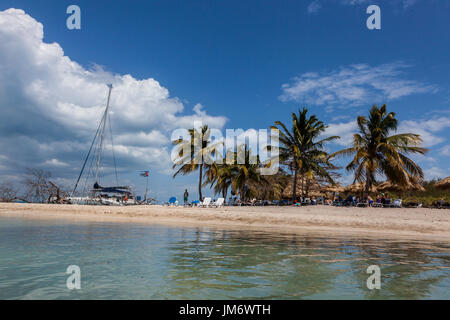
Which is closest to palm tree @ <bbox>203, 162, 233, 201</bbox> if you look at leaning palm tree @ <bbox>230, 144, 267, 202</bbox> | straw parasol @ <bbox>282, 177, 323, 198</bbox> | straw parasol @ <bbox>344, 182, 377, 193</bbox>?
leaning palm tree @ <bbox>230, 144, 267, 202</bbox>

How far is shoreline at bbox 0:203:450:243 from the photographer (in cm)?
1393

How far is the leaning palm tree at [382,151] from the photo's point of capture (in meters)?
22.0

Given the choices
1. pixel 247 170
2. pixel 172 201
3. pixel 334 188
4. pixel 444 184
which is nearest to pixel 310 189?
pixel 334 188

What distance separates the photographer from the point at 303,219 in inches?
653

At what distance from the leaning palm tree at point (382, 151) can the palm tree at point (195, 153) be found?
12.9 m

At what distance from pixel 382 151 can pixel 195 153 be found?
58.3 ft

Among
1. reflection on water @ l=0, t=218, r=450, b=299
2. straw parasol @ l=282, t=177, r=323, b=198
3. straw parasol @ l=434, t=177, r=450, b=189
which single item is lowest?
reflection on water @ l=0, t=218, r=450, b=299

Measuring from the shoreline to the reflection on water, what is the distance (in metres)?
6.63

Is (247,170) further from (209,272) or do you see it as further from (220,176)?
(209,272)

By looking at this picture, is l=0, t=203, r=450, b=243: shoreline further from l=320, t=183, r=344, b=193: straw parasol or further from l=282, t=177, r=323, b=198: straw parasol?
l=282, t=177, r=323, b=198: straw parasol

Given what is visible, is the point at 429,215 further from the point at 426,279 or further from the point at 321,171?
the point at 426,279

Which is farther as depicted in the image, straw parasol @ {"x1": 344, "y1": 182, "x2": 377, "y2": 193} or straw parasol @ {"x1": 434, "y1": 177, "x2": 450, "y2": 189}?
straw parasol @ {"x1": 344, "y1": 182, "x2": 377, "y2": 193}

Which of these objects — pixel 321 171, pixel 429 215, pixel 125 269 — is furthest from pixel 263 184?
pixel 125 269

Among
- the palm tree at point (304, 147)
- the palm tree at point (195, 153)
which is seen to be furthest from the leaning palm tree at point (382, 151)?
the palm tree at point (195, 153)
